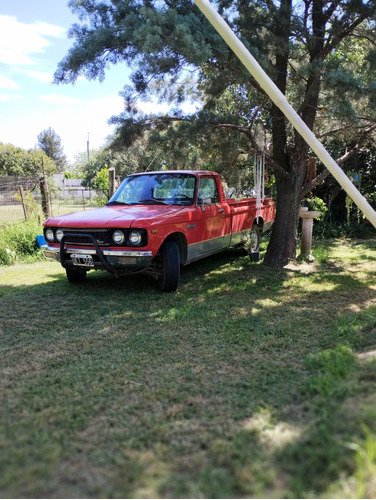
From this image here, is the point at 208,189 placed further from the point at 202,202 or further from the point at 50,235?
the point at 50,235

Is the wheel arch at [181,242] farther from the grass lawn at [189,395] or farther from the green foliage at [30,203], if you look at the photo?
the green foliage at [30,203]

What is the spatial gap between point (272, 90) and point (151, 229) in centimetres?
223

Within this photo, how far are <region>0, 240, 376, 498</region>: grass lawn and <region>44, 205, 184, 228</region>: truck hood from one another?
3.54 feet

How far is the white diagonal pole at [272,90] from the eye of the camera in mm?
3838

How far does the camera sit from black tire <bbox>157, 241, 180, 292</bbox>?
5637 millimetres

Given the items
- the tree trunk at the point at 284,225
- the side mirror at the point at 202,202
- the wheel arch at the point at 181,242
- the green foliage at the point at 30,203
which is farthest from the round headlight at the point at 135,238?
the green foliage at the point at 30,203

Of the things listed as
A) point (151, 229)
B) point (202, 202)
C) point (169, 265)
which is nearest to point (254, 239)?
point (202, 202)

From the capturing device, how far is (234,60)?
533cm

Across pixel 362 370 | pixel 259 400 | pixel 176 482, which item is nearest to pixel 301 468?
pixel 176 482

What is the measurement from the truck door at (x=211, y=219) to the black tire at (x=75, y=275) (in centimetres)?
201

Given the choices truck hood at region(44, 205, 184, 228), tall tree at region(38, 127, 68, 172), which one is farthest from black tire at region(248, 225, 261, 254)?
tall tree at region(38, 127, 68, 172)

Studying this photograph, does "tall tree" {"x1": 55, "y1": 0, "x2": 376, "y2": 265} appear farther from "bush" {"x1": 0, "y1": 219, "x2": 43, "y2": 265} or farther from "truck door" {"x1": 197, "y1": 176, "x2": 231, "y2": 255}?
"bush" {"x1": 0, "y1": 219, "x2": 43, "y2": 265}

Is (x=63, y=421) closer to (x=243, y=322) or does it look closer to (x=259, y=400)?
(x=259, y=400)

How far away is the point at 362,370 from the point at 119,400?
177 cm
